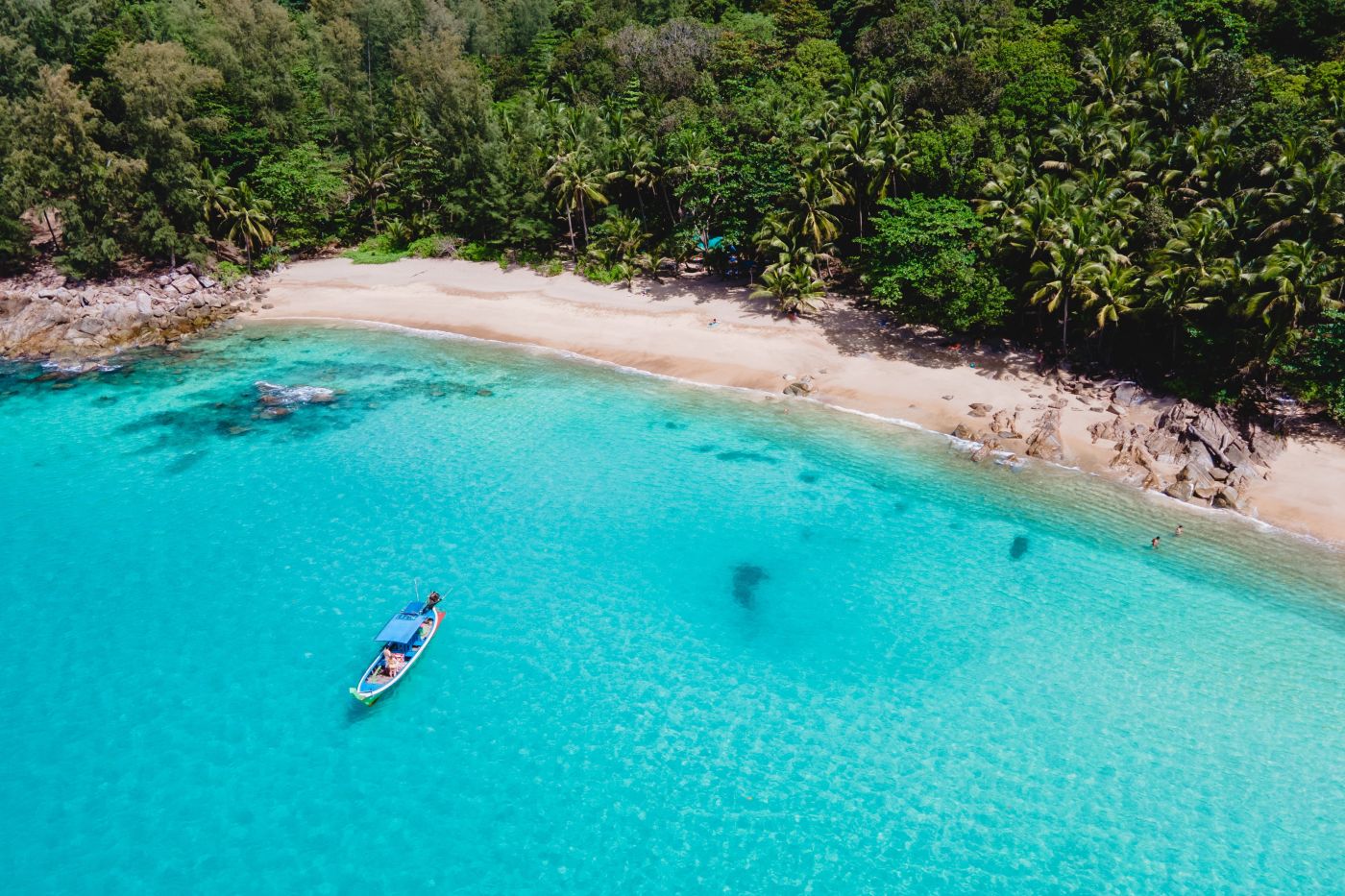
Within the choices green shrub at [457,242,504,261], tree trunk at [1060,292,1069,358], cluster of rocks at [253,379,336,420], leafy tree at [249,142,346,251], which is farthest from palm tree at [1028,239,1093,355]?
leafy tree at [249,142,346,251]

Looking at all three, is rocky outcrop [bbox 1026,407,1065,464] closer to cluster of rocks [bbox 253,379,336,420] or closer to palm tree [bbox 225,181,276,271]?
cluster of rocks [bbox 253,379,336,420]

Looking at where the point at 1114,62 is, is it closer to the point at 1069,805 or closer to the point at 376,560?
the point at 1069,805

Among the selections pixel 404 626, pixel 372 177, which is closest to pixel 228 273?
pixel 372 177

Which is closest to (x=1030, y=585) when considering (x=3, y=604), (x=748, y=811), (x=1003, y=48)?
(x=748, y=811)

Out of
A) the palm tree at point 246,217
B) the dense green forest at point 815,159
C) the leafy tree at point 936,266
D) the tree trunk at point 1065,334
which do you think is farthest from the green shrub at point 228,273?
the tree trunk at point 1065,334

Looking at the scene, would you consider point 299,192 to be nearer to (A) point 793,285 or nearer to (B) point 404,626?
(A) point 793,285

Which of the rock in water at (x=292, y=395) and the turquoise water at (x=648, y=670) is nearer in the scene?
the turquoise water at (x=648, y=670)

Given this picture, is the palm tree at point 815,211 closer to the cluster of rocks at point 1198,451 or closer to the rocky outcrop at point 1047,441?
the rocky outcrop at point 1047,441
